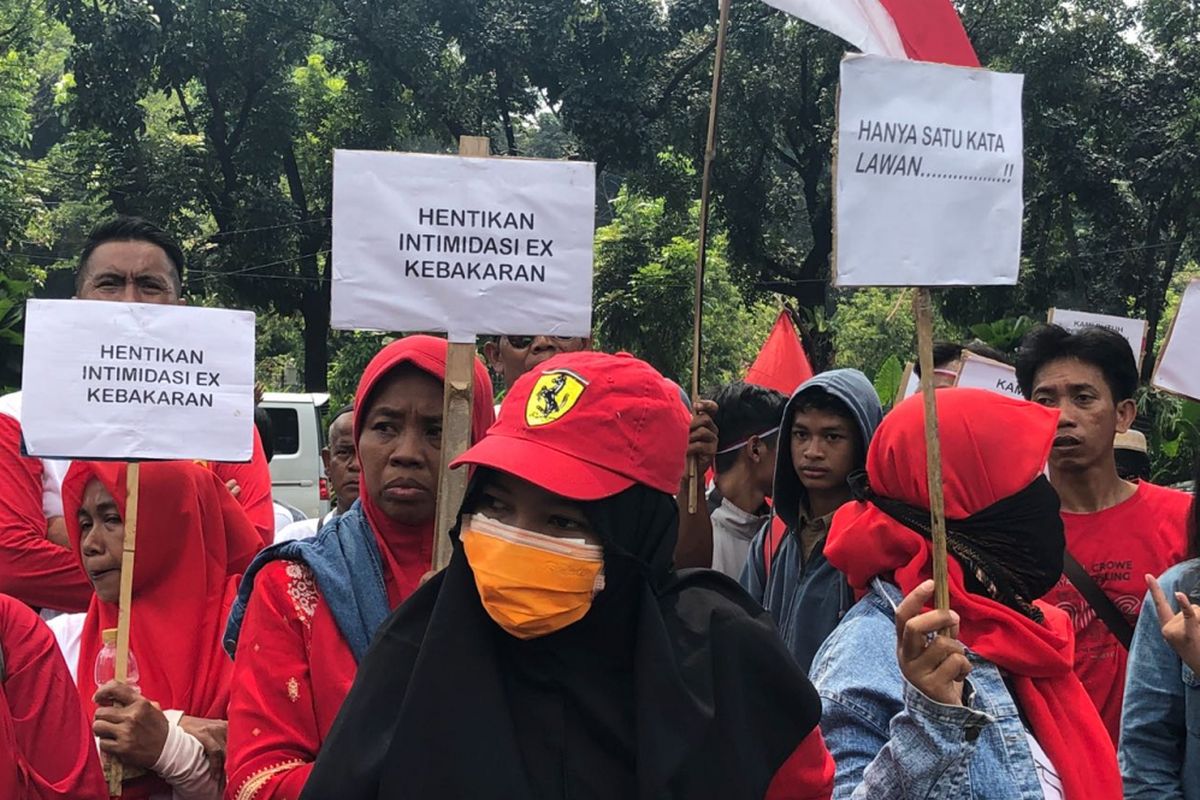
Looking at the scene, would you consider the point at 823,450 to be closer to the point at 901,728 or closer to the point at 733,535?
the point at 733,535

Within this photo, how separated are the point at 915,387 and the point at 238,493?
313 cm

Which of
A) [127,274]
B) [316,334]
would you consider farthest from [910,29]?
[316,334]

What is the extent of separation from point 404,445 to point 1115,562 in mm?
1968

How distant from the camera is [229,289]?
1992cm

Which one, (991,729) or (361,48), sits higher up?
(361,48)

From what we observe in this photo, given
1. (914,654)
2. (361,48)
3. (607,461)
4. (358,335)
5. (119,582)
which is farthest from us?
(358,335)

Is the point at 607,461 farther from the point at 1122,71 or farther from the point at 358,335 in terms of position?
the point at 358,335

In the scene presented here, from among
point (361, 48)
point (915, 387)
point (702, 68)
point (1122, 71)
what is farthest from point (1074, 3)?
point (915, 387)

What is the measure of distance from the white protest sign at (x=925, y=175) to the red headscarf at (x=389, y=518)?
0.82 metres

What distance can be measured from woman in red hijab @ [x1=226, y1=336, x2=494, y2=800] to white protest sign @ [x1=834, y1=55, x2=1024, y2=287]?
886mm

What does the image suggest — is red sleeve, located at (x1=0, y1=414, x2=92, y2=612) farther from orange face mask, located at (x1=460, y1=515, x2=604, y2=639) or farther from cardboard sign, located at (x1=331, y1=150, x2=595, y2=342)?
orange face mask, located at (x1=460, y1=515, x2=604, y2=639)

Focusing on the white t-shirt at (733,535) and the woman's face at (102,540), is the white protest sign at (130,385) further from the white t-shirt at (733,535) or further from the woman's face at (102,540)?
the white t-shirt at (733,535)

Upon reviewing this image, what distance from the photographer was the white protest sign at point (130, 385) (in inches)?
107

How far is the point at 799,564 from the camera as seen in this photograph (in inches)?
137
